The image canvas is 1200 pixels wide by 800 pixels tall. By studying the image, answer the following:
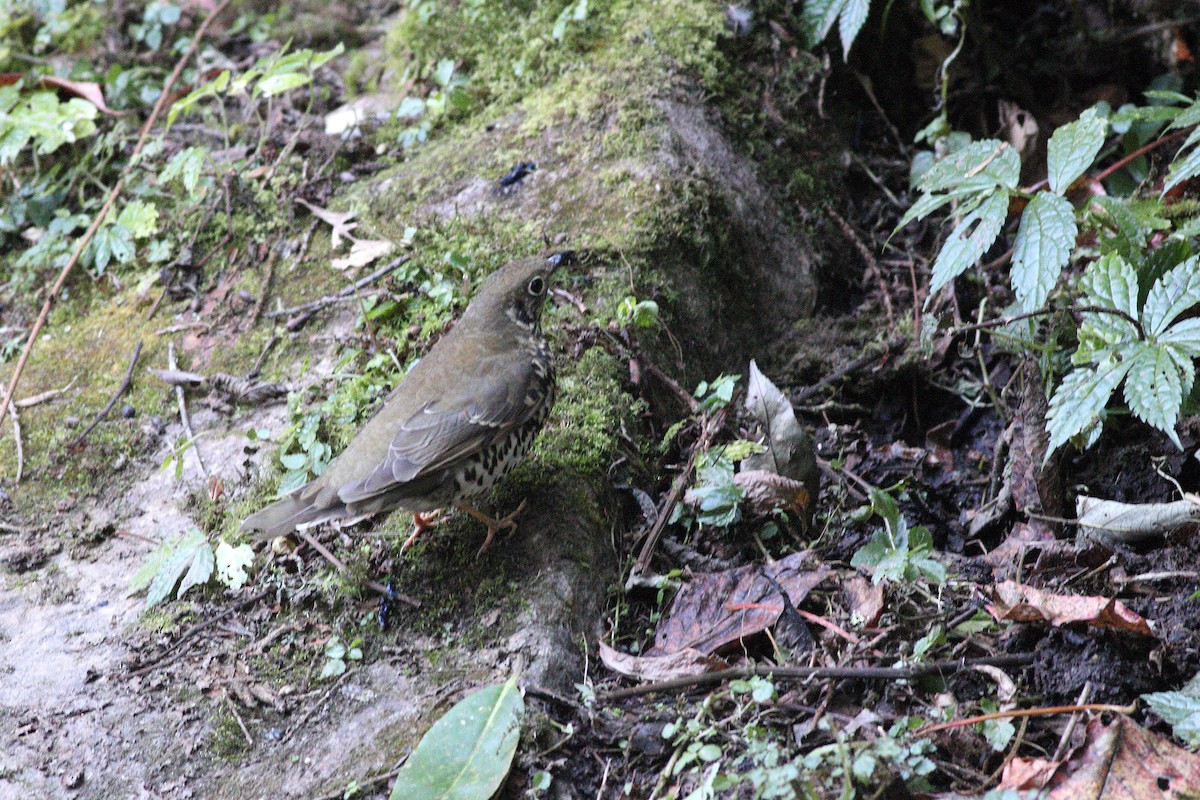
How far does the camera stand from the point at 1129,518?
3441mm

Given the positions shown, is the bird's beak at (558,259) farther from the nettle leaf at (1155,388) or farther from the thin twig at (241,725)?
the nettle leaf at (1155,388)

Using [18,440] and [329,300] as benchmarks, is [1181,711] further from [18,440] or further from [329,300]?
[18,440]

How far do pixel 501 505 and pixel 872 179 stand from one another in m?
3.09

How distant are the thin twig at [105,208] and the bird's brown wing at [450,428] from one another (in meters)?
2.40

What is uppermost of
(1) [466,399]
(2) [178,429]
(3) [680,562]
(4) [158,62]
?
(4) [158,62]

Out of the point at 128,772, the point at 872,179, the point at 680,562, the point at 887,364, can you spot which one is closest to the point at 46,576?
the point at 128,772

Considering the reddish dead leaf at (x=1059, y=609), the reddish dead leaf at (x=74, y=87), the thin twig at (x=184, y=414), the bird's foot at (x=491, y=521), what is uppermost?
the reddish dead leaf at (x=74, y=87)

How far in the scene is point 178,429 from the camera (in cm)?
475

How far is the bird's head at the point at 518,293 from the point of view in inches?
166

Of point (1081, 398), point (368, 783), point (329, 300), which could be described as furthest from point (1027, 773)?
A: point (329, 300)

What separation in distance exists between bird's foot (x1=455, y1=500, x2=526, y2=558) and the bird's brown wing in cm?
23

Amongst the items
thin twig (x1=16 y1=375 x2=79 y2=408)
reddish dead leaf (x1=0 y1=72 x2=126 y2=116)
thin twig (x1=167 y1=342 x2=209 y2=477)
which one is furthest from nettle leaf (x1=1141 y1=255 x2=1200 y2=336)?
reddish dead leaf (x1=0 y1=72 x2=126 y2=116)

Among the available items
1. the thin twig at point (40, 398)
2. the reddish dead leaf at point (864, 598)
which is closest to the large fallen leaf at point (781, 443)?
the reddish dead leaf at point (864, 598)

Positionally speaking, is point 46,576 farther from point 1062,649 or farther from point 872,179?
point 872,179
